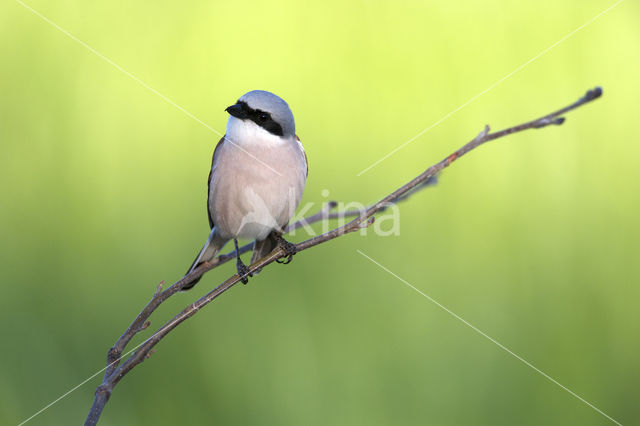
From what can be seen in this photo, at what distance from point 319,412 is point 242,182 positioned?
0.74 meters

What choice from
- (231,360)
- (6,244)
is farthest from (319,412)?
(6,244)

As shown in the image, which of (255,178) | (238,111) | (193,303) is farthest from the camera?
(255,178)

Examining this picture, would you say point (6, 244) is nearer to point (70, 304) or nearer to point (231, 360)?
point (70, 304)

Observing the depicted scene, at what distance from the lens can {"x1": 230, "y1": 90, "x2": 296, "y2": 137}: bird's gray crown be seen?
148 cm

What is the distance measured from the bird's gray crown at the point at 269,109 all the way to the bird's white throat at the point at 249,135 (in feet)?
0.09

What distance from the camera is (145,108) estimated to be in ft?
6.49

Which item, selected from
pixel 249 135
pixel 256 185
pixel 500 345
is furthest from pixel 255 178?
pixel 500 345

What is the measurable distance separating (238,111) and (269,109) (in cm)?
9

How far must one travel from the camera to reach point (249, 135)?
1.65 m

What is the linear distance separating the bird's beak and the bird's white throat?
0.16 feet

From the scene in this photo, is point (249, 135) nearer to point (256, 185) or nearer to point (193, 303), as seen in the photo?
point (256, 185)

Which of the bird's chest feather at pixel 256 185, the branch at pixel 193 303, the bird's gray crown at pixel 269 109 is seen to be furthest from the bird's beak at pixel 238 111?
the branch at pixel 193 303

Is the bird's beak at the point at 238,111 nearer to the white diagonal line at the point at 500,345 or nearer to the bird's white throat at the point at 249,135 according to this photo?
the bird's white throat at the point at 249,135

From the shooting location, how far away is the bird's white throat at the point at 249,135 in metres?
1.62
